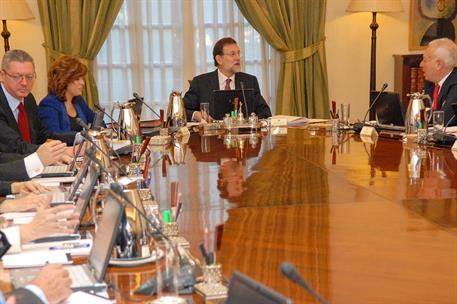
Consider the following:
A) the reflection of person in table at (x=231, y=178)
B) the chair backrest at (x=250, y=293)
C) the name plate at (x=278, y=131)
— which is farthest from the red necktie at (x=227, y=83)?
the chair backrest at (x=250, y=293)

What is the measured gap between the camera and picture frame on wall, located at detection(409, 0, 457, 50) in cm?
744

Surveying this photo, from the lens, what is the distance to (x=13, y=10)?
6.49 m

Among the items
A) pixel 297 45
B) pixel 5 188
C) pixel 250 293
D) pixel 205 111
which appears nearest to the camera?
pixel 250 293

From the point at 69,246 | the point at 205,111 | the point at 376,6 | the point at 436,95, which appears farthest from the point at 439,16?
the point at 69,246

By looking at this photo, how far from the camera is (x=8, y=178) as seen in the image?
377 centimetres

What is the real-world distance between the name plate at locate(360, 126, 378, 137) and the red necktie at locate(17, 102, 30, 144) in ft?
7.32

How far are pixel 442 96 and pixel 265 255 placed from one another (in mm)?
3663

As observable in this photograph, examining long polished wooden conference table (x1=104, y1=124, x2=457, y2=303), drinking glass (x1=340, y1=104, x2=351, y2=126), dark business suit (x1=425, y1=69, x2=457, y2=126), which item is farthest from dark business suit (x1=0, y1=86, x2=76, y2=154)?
dark business suit (x1=425, y1=69, x2=457, y2=126)

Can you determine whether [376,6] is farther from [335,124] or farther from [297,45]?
[335,124]

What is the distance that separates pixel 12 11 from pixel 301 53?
272 cm

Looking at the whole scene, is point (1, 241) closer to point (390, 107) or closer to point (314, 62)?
point (390, 107)

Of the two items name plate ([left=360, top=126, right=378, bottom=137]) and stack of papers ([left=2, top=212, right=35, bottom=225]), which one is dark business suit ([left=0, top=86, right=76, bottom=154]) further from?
name plate ([left=360, top=126, right=378, bottom=137])

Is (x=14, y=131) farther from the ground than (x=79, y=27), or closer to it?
closer to it

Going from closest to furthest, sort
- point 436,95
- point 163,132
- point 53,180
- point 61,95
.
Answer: point 53,180
point 163,132
point 61,95
point 436,95
